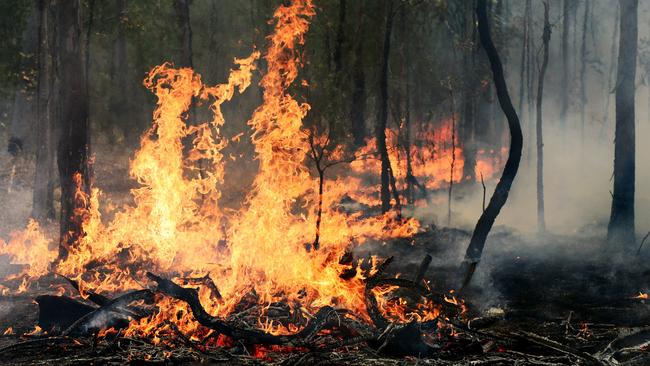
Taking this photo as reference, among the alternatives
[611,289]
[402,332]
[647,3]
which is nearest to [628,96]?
[611,289]

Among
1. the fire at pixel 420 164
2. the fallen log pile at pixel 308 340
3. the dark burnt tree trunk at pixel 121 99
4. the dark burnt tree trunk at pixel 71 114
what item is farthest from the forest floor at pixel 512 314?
the dark burnt tree trunk at pixel 121 99

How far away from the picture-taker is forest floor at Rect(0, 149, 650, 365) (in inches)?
325

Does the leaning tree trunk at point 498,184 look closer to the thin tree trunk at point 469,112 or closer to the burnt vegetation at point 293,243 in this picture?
the burnt vegetation at point 293,243

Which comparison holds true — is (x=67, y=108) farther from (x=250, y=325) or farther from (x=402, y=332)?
(x=402, y=332)

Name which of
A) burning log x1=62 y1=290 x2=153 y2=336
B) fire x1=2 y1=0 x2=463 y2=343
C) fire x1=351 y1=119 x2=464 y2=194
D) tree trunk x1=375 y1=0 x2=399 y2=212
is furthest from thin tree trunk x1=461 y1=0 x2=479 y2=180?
burning log x1=62 y1=290 x2=153 y2=336

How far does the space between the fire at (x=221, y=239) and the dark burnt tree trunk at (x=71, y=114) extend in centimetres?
20

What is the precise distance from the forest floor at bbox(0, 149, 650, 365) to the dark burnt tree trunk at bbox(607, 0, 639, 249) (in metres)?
1.00

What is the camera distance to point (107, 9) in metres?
28.3

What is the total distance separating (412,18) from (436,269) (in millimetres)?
18449

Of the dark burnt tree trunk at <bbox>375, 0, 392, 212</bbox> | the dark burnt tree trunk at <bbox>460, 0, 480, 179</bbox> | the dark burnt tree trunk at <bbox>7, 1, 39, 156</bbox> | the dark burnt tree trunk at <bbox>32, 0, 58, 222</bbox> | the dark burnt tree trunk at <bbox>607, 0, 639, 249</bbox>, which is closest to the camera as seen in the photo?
the dark burnt tree trunk at <bbox>607, 0, 639, 249</bbox>

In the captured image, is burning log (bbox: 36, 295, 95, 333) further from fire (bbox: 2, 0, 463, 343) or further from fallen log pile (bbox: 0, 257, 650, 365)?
fire (bbox: 2, 0, 463, 343)

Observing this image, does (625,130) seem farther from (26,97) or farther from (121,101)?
(121,101)

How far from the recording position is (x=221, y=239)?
14.5 m

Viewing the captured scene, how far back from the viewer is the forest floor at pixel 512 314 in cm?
827
